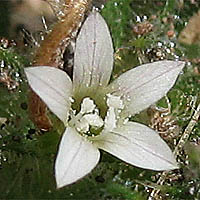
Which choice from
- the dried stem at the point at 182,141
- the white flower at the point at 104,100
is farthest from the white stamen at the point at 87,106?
the dried stem at the point at 182,141

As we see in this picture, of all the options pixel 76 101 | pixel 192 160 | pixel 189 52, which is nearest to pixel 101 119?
pixel 76 101

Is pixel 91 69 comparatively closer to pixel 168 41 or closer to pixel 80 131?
pixel 80 131

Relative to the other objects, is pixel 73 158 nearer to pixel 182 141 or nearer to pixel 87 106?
pixel 87 106

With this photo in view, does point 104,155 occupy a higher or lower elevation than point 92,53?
lower

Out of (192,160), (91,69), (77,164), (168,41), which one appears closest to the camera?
(77,164)

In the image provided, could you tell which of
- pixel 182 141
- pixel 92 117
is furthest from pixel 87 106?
pixel 182 141

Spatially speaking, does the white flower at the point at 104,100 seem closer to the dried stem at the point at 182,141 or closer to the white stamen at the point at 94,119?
the white stamen at the point at 94,119

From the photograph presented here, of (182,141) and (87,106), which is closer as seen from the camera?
(87,106)
